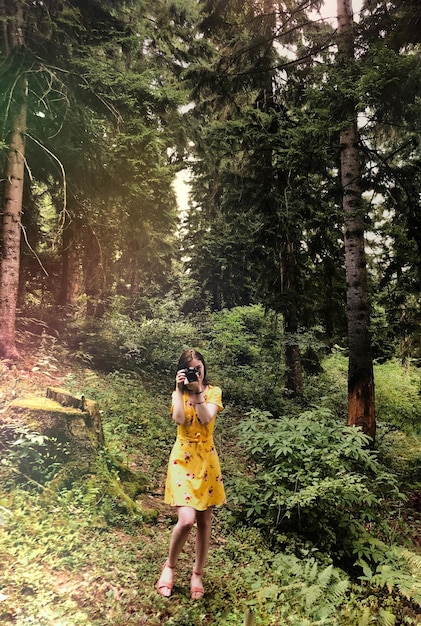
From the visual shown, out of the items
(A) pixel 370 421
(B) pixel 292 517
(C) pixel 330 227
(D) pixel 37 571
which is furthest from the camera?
(C) pixel 330 227

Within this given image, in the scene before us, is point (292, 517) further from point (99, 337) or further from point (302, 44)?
point (302, 44)

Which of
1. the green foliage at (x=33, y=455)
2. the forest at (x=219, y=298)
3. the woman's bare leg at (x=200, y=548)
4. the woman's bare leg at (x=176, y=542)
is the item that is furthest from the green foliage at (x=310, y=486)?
the green foliage at (x=33, y=455)

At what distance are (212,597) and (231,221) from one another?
5.76 meters

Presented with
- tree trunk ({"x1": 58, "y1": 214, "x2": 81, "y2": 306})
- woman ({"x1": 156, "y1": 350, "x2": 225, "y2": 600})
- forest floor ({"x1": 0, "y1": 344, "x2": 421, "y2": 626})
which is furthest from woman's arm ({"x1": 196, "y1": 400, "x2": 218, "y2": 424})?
tree trunk ({"x1": 58, "y1": 214, "x2": 81, "y2": 306})

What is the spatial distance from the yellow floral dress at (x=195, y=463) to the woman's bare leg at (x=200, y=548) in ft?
0.28

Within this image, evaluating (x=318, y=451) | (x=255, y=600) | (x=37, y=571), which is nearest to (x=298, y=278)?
(x=318, y=451)

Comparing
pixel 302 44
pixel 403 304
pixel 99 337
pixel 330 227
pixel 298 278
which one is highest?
pixel 302 44

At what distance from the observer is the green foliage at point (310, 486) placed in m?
3.10

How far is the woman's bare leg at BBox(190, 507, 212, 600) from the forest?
3.5 inches

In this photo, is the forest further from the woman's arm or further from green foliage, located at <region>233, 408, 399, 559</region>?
the woman's arm

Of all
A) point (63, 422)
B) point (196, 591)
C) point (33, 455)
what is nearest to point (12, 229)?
point (63, 422)

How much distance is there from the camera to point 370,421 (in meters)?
4.81

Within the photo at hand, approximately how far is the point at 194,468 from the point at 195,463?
0.03m

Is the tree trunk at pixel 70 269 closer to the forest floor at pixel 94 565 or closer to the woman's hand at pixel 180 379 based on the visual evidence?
the forest floor at pixel 94 565
